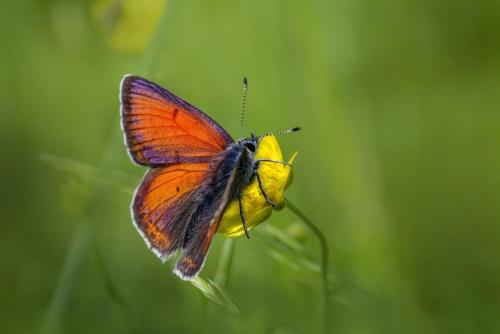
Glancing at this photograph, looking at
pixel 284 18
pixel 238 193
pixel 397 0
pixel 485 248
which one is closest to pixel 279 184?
pixel 238 193

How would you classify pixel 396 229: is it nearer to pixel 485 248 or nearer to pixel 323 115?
pixel 485 248

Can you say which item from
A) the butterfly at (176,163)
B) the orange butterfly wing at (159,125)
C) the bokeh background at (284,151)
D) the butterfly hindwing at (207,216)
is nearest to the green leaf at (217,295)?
the butterfly hindwing at (207,216)

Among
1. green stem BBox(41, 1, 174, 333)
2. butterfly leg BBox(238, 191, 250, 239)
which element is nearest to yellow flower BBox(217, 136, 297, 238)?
butterfly leg BBox(238, 191, 250, 239)

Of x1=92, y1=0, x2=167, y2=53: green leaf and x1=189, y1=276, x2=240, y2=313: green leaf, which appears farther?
x1=92, y1=0, x2=167, y2=53: green leaf

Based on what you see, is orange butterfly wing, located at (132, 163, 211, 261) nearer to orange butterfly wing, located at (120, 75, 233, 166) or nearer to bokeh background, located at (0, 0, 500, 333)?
orange butterfly wing, located at (120, 75, 233, 166)

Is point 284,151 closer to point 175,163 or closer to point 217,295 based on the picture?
point 175,163

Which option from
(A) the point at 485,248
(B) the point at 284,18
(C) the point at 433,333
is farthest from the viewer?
(B) the point at 284,18
